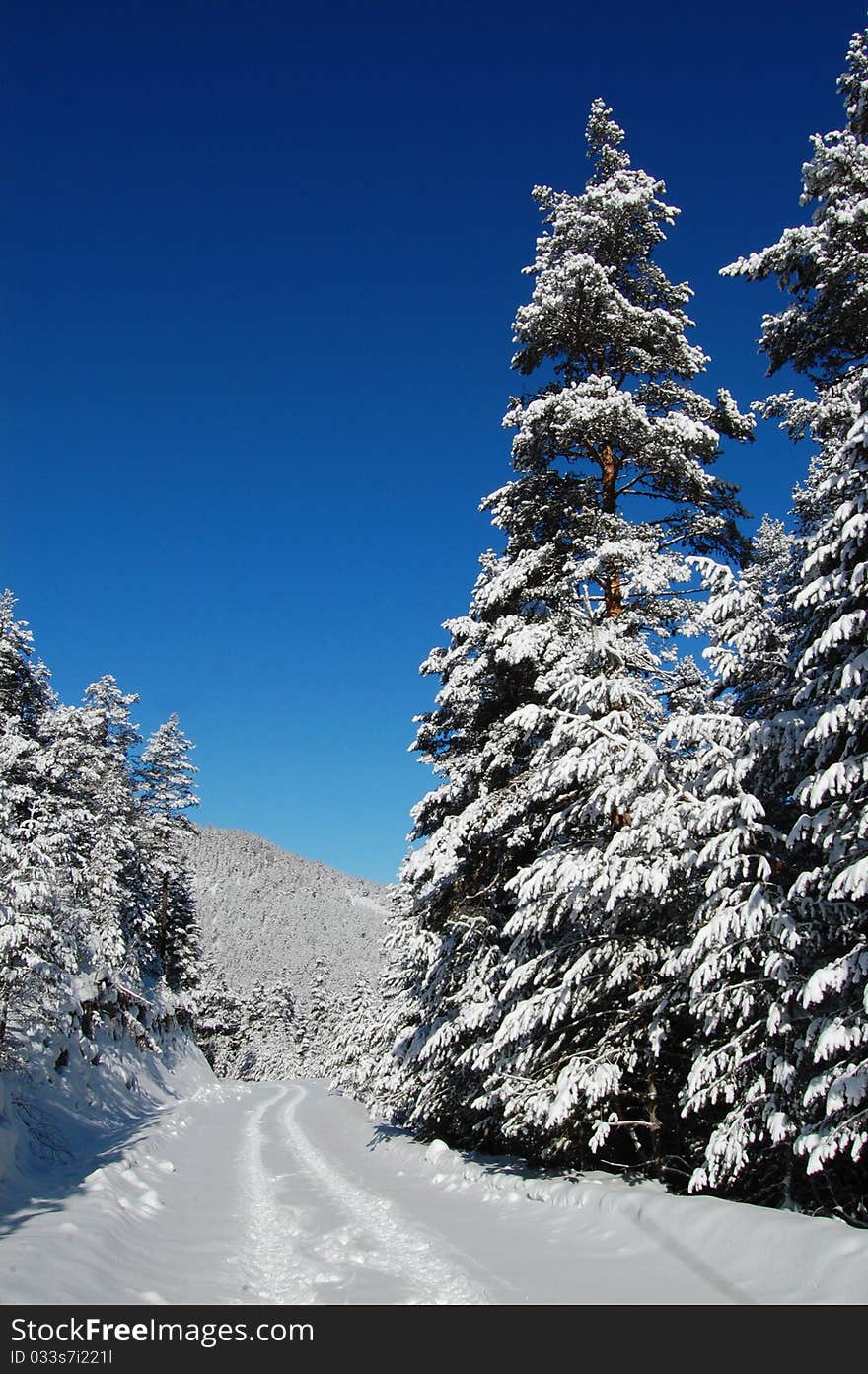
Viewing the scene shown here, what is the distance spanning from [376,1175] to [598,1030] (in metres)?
6.80

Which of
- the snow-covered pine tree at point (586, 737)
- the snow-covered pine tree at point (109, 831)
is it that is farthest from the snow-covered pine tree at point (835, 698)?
the snow-covered pine tree at point (109, 831)

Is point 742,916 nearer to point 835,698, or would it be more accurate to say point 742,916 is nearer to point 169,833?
point 835,698

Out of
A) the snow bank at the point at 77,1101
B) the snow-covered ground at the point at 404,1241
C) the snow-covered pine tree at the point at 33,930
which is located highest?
the snow-covered pine tree at the point at 33,930

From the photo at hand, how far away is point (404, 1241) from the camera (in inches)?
319

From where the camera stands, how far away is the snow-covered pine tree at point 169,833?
123 feet

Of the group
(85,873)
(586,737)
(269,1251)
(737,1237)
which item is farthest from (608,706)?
(85,873)

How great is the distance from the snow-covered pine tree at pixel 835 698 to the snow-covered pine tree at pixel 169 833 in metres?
33.8

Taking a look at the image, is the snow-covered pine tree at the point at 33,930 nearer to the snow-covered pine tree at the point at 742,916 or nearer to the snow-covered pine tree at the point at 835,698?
the snow-covered pine tree at the point at 742,916

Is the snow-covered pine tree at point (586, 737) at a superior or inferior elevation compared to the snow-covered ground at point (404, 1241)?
superior

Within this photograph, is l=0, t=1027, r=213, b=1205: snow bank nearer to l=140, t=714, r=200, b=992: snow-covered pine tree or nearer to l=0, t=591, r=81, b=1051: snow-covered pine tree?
l=0, t=591, r=81, b=1051: snow-covered pine tree

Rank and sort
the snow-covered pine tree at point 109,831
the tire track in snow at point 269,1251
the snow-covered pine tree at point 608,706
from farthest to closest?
the snow-covered pine tree at point 109,831
the snow-covered pine tree at point 608,706
the tire track in snow at point 269,1251

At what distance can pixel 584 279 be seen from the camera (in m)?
11.5
